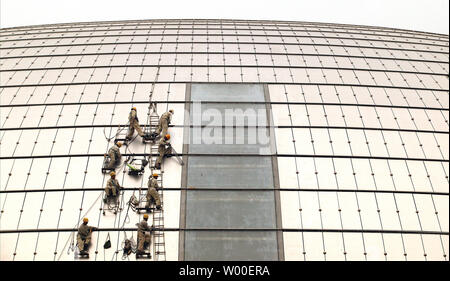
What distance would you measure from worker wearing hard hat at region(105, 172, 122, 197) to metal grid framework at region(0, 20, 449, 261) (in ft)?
2.24

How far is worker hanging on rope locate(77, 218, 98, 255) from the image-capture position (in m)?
14.9

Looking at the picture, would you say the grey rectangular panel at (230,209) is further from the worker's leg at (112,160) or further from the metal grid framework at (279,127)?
the worker's leg at (112,160)

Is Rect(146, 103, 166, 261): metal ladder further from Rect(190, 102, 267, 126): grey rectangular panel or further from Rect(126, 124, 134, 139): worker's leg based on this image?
Rect(190, 102, 267, 126): grey rectangular panel

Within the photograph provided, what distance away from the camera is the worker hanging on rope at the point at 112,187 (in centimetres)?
1614

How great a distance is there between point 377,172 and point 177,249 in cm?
1068

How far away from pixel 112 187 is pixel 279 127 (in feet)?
30.8

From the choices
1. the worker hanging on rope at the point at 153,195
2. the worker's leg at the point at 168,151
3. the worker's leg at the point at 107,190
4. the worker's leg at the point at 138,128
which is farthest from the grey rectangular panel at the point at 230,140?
the worker's leg at the point at 107,190

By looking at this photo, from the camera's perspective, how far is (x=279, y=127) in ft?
63.7

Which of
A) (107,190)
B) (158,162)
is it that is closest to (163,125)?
(158,162)

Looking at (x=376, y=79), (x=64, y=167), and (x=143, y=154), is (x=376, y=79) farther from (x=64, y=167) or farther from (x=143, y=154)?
(x=64, y=167)

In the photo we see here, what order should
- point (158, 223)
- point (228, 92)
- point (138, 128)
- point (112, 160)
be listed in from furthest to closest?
point (228, 92)
point (138, 128)
point (112, 160)
point (158, 223)

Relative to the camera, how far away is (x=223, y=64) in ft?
77.6

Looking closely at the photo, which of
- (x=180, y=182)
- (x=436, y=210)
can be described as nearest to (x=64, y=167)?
(x=180, y=182)

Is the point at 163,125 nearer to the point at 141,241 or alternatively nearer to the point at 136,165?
the point at 136,165
